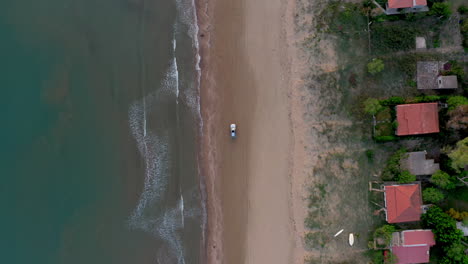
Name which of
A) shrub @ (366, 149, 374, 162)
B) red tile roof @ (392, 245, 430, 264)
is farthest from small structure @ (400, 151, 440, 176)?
red tile roof @ (392, 245, 430, 264)

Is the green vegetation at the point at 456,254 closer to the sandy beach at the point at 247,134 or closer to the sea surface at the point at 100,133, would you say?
the sandy beach at the point at 247,134

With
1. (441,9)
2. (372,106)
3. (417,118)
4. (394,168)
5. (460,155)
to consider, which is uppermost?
(441,9)

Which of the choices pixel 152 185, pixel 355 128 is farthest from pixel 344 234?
pixel 152 185

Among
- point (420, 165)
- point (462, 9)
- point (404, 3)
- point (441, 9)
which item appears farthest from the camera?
point (462, 9)

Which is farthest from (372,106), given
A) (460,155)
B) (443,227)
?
(443,227)

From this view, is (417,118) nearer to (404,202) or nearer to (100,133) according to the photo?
(404,202)
